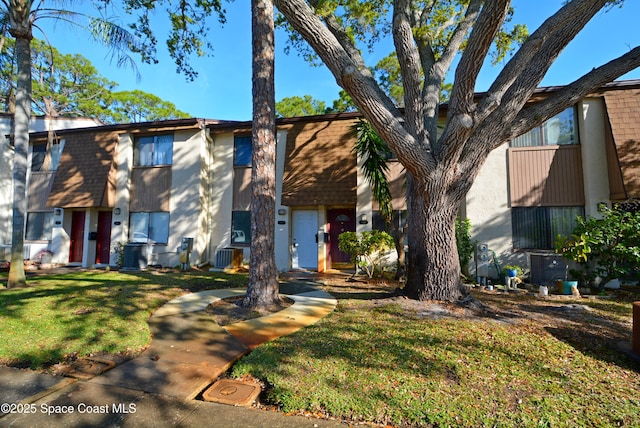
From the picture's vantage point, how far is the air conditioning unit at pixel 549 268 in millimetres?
8773

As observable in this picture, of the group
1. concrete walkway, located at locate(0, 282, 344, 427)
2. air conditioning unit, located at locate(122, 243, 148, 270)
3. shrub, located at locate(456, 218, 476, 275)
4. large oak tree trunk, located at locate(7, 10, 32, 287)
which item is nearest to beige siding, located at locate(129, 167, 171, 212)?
air conditioning unit, located at locate(122, 243, 148, 270)

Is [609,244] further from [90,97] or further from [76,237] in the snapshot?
[90,97]

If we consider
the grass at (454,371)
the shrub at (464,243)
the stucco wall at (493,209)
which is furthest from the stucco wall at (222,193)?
the stucco wall at (493,209)

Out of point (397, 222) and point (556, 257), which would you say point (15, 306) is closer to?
point (397, 222)

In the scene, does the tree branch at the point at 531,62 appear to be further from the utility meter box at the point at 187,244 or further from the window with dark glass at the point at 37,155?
the window with dark glass at the point at 37,155

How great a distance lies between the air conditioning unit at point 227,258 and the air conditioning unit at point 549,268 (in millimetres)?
9540

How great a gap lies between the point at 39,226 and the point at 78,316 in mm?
12184

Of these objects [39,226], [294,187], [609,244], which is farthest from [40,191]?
[609,244]

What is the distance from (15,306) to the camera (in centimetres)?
591

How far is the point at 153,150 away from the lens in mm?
13148

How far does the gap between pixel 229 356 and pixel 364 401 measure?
183cm

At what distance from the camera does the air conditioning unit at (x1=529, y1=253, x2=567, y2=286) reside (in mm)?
8773

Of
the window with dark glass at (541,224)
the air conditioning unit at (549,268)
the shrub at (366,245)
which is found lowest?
the air conditioning unit at (549,268)

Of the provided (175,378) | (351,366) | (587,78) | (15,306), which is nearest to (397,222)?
(587,78)
